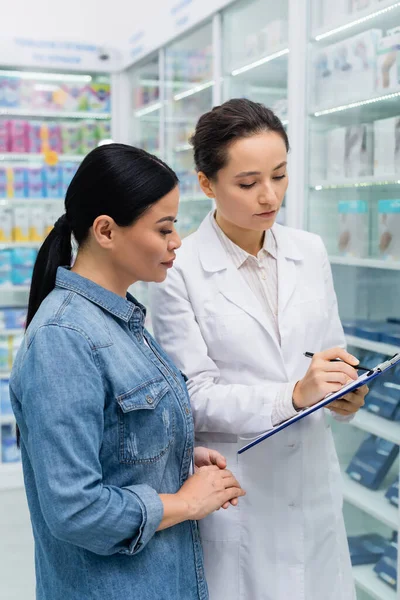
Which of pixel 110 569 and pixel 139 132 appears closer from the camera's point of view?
pixel 110 569

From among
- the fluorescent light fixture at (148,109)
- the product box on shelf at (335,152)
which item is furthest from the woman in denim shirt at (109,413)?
the fluorescent light fixture at (148,109)

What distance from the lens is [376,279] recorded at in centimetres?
290

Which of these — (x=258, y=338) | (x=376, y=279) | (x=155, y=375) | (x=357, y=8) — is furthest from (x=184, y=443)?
(x=357, y=8)

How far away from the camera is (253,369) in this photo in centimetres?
152

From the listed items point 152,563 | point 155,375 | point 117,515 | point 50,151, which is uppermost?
point 50,151

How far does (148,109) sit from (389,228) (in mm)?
2629

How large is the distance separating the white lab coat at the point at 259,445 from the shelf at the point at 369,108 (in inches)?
55.0

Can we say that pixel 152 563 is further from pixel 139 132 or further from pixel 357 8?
pixel 139 132

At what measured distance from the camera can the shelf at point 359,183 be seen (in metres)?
2.57

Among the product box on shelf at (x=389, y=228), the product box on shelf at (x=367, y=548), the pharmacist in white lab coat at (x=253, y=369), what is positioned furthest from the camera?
the product box on shelf at (x=367, y=548)

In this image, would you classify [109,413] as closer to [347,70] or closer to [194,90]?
[347,70]

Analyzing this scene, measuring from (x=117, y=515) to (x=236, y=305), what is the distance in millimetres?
618

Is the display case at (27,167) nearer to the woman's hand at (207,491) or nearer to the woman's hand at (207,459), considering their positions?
the woman's hand at (207,459)

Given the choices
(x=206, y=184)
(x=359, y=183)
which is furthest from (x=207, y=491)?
(x=359, y=183)
